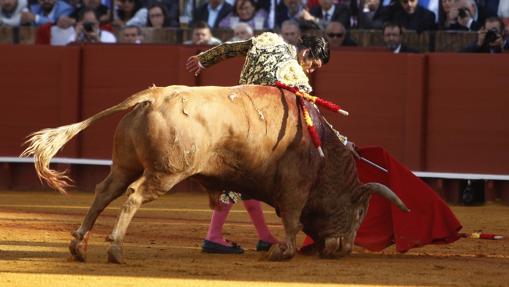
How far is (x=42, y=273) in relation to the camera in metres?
6.40

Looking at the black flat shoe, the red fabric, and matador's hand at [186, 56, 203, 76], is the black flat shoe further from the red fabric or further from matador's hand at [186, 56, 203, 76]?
matador's hand at [186, 56, 203, 76]

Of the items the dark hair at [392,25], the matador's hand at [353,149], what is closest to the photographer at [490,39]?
the dark hair at [392,25]

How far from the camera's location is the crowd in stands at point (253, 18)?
39.7 ft

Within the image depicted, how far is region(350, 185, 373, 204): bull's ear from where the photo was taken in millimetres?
7383

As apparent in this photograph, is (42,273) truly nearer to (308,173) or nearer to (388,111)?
(308,173)

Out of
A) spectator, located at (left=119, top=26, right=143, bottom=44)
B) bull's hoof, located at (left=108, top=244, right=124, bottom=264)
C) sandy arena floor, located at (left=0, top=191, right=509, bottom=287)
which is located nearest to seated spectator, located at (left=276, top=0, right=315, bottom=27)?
spectator, located at (left=119, top=26, right=143, bottom=44)

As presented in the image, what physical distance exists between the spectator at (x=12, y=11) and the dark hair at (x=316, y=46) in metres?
7.48

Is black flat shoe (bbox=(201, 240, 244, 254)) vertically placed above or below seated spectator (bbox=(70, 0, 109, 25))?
below

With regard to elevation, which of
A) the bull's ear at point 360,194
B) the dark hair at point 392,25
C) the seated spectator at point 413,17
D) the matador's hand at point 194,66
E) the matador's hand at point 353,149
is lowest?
the bull's ear at point 360,194

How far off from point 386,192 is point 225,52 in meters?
1.28

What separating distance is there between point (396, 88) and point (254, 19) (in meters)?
2.01

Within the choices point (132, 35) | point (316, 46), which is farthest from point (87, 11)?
point (316, 46)

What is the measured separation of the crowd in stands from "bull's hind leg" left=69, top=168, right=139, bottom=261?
16.6 ft

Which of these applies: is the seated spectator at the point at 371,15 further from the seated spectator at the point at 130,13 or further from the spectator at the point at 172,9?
the seated spectator at the point at 130,13
